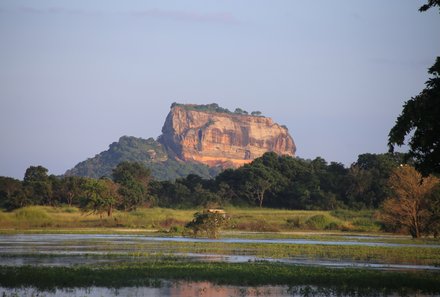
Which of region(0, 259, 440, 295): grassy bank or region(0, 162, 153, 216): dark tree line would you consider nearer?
region(0, 259, 440, 295): grassy bank

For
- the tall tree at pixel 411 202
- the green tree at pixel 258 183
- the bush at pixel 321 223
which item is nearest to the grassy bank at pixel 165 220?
the bush at pixel 321 223

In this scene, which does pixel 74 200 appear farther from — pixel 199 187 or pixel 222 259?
pixel 222 259

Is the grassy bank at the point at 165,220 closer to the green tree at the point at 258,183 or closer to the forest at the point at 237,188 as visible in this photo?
the forest at the point at 237,188

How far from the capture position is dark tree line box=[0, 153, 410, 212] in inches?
3863

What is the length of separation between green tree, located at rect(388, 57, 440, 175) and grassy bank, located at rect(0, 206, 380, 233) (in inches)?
2029

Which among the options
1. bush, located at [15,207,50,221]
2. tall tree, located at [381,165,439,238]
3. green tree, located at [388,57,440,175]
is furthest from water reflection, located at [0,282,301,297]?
bush, located at [15,207,50,221]

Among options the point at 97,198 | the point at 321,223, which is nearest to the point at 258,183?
the point at 321,223

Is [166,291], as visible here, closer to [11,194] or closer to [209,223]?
[209,223]

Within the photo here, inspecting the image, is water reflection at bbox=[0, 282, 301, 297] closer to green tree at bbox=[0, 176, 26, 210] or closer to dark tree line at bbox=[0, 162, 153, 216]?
dark tree line at bbox=[0, 162, 153, 216]

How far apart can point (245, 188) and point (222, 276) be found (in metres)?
90.5

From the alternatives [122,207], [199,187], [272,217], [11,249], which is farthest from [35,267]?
[199,187]

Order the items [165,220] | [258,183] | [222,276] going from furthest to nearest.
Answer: [258,183]
[165,220]
[222,276]

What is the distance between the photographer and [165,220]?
3351 inches

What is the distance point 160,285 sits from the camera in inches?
1074
